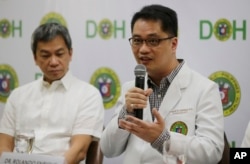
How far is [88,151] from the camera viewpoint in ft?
8.98

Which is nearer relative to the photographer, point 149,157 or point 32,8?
point 149,157

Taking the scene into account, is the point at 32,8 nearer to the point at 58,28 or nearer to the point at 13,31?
the point at 13,31

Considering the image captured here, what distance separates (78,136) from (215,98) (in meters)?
0.88

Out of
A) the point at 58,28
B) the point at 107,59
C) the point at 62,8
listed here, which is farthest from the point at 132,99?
the point at 62,8

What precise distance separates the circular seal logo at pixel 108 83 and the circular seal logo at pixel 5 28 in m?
0.76

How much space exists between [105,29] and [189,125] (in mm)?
1147

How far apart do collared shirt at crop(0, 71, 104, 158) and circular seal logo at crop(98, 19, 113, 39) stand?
461 mm

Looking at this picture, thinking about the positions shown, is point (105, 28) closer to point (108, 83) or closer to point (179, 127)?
point (108, 83)

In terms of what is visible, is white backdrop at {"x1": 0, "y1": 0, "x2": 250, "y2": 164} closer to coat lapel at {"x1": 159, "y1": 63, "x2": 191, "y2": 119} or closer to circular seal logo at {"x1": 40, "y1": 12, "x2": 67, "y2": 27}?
circular seal logo at {"x1": 40, "y1": 12, "x2": 67, "y2": 27}

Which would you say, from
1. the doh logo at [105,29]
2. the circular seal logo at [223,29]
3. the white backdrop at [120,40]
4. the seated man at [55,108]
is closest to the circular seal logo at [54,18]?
the white backdrop at [120,40]

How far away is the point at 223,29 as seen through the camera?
2979 mm

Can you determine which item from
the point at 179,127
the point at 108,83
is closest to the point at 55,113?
the point at 108,83

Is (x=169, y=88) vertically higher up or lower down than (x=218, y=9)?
lower down

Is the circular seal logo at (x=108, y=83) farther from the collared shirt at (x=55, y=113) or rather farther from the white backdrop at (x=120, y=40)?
the collared shirt at (x=55, y=113)
